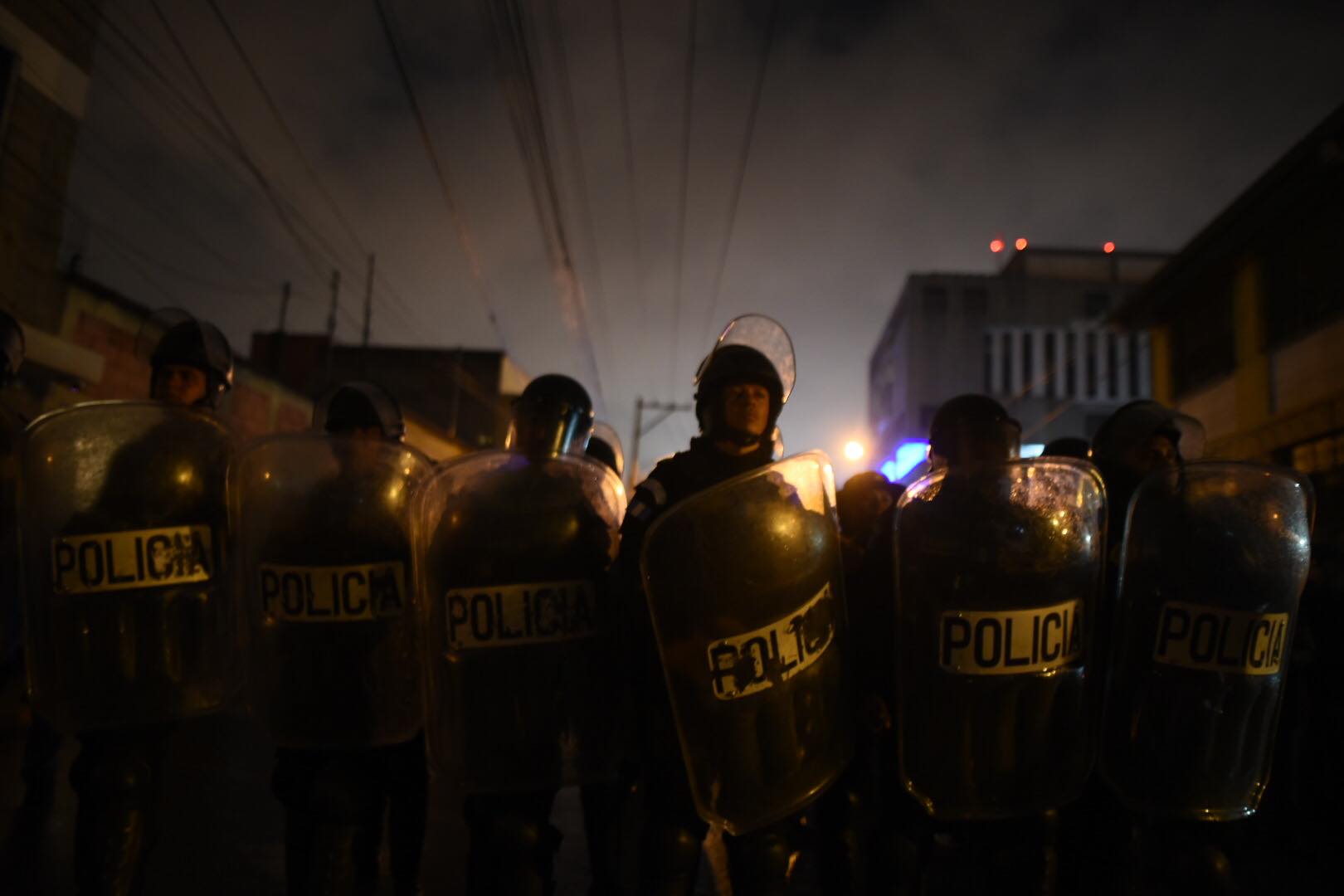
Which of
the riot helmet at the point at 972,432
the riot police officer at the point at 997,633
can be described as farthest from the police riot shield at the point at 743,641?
the riot helmet at the point at 972,432

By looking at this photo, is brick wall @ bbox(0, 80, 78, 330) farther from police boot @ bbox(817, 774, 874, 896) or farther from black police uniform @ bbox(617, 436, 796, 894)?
police boot @ bbox(817, 774, 874, 896)

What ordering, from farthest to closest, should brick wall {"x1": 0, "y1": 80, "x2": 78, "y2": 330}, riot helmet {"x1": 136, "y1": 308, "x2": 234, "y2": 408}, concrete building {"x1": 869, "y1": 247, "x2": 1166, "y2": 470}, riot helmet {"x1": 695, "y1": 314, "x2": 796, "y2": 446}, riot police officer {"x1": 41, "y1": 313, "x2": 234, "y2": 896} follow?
concrete building {"x1": 869, "y1": 247, "x2": 1166, "y2": 470}, brick wall {"x1": 0, "y1": 80, "x2": 78, "y2": 330}, riot helmet {"x1": 136, "y1": 308, "x2": 234, "y2": 408}, riot helmet {"x1": 695, "y1": 314, "x2": 796, "y2": 446}, riot police officer {"x1": 41, "y1": 313, "x2": 234, "y2": 896}

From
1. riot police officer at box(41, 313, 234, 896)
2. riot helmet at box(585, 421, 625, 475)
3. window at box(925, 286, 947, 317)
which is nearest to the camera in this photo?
riot police officer at box(41, 313, 234, 896)

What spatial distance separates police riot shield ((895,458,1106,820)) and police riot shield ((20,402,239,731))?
212cm

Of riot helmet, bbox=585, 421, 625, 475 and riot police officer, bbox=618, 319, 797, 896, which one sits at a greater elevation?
riot helmet, bbox=585, 421, 625, 475

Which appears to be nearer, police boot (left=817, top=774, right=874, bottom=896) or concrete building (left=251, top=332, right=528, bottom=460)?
police boot (left=817, top=774, right=874, bottom=896)

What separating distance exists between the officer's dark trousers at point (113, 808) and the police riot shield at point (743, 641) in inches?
69.2

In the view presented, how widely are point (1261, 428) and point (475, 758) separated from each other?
46.0 feet

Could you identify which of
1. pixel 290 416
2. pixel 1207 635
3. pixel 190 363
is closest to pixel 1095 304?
pixel 290 416

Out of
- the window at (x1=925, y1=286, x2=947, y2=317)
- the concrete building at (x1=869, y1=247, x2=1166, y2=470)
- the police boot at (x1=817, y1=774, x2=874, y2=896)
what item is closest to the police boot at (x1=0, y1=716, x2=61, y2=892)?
the police boot at (x1=817, y1=774, x2=874, y2=896)

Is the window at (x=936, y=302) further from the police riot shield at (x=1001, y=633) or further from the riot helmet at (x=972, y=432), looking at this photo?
the police riot shield at (x=1001, y=633)

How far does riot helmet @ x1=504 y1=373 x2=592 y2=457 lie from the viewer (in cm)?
265

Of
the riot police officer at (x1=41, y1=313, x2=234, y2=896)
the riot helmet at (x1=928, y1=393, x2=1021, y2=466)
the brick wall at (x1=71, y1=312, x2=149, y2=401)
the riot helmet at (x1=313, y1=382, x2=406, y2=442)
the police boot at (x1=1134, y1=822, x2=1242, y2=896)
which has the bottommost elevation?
the police boot at (x1=1134, y1=822, x2=1242, y2=896)

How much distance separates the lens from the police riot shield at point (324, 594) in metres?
2.50
